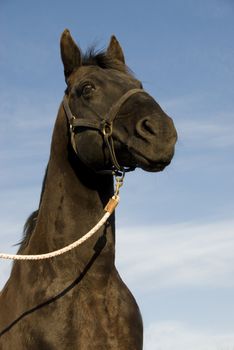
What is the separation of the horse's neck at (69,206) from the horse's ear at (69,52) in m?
0.85

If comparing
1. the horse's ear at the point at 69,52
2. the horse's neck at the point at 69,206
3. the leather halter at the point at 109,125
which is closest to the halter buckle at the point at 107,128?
the leather halter at the point at 109,125

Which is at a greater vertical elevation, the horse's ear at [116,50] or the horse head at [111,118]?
the horse's ear at [116,50]

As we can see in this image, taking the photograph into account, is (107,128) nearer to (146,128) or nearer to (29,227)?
(146,128)

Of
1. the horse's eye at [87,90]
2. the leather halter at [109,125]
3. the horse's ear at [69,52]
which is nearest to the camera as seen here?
the leather halter at [109,125]

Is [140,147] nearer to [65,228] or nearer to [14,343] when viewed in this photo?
[65,228]

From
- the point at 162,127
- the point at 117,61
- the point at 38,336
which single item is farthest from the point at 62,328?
the point at 117,61

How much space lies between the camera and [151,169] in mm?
6973

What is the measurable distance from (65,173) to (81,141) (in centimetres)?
43

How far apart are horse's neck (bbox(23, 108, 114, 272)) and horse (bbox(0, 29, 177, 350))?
0.01 meters

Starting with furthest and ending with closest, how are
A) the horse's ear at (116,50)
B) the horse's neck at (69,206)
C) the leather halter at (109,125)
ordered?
the horse's ear at (116,50)
the horse's neck at (69,206)
the leather halter at (109,125)

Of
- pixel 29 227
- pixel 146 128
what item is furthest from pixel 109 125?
pixel 29 227

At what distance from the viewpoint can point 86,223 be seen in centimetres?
746

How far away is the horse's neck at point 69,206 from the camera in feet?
24.4

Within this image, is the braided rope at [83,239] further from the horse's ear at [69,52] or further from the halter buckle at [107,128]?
the horse's ear at [69,52]
